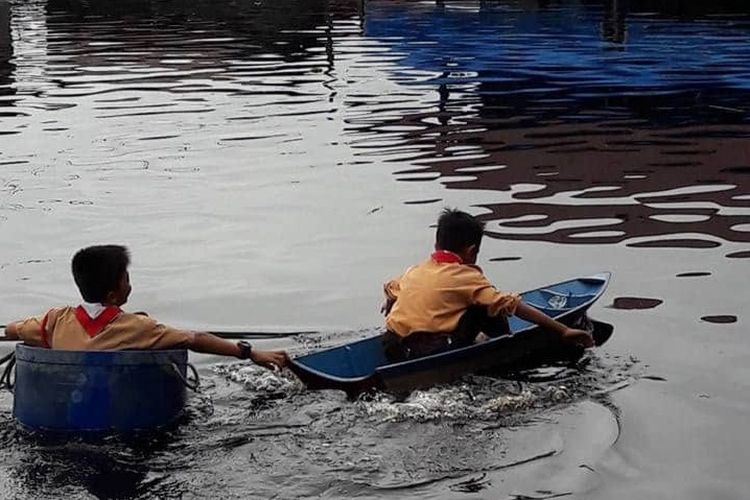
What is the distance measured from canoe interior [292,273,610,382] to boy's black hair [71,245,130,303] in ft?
3.93

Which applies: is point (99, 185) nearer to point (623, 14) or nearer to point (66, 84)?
point (66, 84)

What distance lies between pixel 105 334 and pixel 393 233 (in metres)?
5.46

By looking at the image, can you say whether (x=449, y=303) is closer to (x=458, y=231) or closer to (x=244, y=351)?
(x=458, y=231)

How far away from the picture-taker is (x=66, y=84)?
2452 cm

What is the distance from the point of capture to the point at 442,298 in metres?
7.59

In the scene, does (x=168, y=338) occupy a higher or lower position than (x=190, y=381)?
higher

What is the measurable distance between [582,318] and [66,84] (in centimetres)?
1830

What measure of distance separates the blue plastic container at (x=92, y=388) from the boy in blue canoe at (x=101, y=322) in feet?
0.38

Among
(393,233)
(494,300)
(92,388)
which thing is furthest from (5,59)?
(92,388)

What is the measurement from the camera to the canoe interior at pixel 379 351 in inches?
285

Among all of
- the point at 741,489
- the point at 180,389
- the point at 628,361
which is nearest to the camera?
the point at 741,489

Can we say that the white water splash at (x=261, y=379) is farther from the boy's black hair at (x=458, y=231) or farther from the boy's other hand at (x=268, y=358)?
the boy's black hair at (x=458, y=231)

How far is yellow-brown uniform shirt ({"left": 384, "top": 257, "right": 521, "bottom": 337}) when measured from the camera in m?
7.51

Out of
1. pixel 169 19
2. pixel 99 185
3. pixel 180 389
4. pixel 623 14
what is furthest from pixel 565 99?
pixel 169 19
